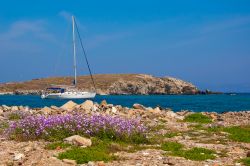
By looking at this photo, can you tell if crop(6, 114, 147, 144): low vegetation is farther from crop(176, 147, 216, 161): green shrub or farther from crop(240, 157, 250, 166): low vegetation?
crop(240, 157, 250, 166): low vegetation

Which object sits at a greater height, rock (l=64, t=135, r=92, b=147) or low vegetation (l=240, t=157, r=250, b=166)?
rock (l=64, t=135, r=92, b=147)

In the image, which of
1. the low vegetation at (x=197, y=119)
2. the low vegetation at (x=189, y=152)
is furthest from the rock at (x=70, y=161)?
the low vegetation at (x=197, y=119)

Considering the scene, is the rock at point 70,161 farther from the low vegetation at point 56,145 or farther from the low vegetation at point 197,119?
the low vegetation at point 197,119

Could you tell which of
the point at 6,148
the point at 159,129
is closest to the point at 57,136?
the point at 6,148

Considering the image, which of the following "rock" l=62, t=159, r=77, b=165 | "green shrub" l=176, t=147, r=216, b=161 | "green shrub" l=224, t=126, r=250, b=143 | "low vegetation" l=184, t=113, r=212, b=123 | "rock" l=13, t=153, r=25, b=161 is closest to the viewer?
"rock" l=62, t=159, r=77, b=165

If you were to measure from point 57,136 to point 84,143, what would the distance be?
2.01 meters

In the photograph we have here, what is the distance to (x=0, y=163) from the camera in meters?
12.9

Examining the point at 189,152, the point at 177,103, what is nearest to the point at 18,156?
the point at 189,152

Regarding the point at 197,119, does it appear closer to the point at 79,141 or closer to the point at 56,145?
the point at 79,141

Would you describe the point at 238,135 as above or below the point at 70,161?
above

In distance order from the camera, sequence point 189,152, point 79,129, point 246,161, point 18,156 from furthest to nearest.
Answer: point 79,129 < point 189,152 < point 18,156 < point 246,161

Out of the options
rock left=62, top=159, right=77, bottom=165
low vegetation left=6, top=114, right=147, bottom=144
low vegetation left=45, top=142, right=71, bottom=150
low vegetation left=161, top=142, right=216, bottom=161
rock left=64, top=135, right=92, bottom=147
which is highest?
low vegetation left=6, top=114, right=147, bottom=144

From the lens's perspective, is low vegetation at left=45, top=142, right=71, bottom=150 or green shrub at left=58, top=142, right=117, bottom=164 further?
low vegetation at left=45, top=142, right=71, bottom=150

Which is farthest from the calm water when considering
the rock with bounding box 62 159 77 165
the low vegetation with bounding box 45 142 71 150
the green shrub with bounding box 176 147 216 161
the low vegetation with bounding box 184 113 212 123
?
the rock with bounding box 62 159 77 165
